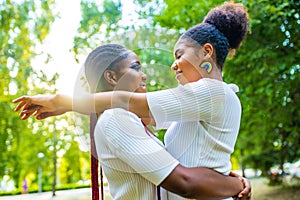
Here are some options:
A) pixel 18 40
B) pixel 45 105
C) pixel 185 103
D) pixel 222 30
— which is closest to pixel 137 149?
pixel 185 103

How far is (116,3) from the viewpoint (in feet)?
14.6

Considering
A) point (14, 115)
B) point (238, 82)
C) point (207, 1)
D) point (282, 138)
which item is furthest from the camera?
point (14, 115)

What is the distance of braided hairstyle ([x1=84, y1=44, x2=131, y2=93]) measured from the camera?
1.02m

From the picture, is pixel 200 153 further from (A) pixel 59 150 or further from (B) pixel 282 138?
(A) pixel 59 150

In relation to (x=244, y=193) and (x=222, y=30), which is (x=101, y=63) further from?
(x=244, y=193)

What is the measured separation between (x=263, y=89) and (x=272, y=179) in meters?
2.04

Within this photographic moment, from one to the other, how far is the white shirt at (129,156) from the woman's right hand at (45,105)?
0.09m

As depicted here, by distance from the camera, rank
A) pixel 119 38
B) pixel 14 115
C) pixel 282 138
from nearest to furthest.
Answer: pixel 119 38 < pixel 282 138 < pixel 14 115

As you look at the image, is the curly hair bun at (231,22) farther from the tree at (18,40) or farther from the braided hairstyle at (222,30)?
the tree at (18,40)

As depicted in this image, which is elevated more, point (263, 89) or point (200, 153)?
point (200, 153)

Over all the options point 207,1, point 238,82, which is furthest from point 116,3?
point 238,82

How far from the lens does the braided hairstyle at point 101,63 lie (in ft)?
3.35

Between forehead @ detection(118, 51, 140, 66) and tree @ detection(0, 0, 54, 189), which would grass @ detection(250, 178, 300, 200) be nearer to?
tree @ detection(0, 0, 54, 189)

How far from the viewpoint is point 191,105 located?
35.2 inches
